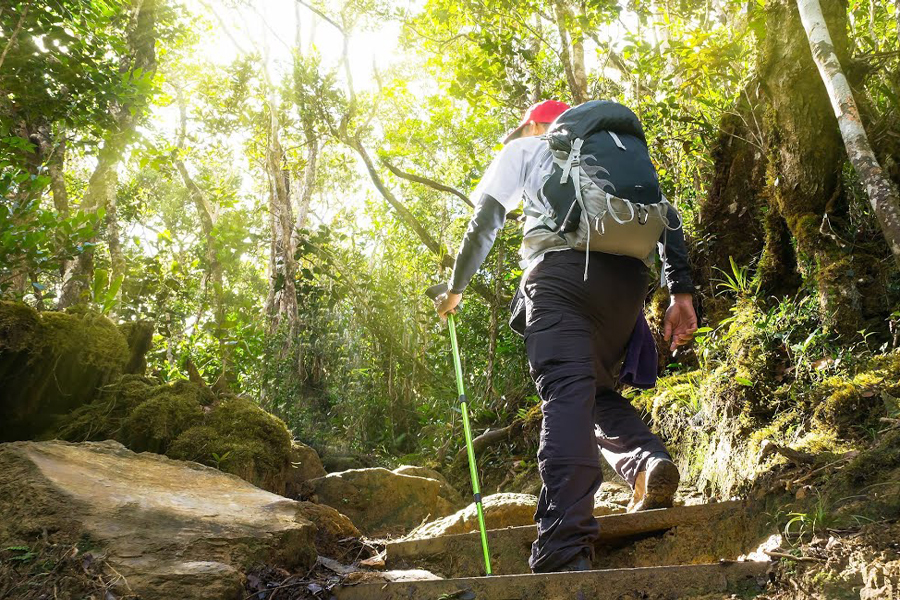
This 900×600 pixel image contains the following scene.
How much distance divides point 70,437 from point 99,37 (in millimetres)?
4897

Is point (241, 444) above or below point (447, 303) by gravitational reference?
below

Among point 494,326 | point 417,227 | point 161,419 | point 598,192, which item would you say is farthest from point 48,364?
point 417,227

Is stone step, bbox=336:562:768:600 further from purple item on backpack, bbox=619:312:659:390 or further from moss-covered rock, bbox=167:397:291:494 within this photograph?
moss-covered rock, bbox=167:397:291:494

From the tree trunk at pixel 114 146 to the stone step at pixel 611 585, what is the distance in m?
6.80

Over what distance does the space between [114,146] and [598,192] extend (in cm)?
701

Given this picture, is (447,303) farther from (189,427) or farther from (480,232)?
(189,427)

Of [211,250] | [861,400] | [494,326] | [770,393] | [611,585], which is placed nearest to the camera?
[611,585]

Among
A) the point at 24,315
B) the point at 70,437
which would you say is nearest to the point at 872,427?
the point at 70,437

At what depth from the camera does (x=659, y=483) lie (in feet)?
10.2

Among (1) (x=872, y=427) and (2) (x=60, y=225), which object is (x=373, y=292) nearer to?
(2) (x=60, y=225)

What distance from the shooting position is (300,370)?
33.6 ft

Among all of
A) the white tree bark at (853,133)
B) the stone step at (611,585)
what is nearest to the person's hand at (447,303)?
the stone step at (611,585)

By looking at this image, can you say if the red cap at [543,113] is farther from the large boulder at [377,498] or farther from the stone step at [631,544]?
the large boulder at [377,498]

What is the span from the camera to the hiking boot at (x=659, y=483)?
311 cm
